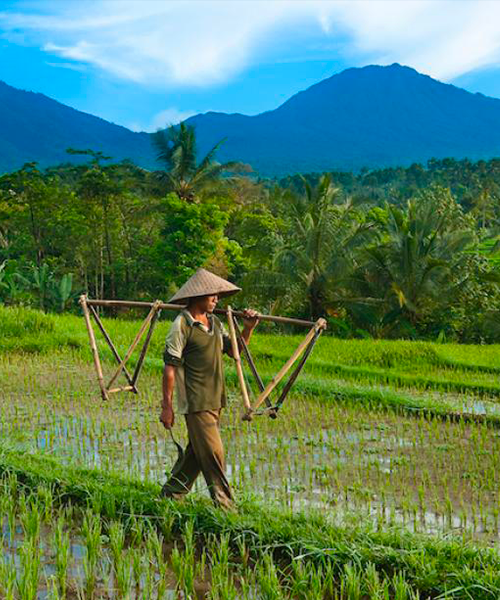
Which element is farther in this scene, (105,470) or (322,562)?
(105,470)

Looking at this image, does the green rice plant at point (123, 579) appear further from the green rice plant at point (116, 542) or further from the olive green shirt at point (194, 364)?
the olive green shirt at point (194, 364)

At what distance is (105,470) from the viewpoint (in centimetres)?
466

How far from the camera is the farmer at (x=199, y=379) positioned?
3.77 meters

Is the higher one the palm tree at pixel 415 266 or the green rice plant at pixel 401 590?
the palm tree at pixel 415 266

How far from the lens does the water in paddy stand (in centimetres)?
418

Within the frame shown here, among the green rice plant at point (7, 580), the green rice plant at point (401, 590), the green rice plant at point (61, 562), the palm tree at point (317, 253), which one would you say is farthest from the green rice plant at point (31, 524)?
the palm tree at point (317, 253)

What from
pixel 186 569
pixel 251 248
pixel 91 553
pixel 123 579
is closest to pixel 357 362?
pixel 91 553

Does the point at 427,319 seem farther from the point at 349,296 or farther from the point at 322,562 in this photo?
the point at 322,562

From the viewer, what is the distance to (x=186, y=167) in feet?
70.2

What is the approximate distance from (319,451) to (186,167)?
16854 millimetres

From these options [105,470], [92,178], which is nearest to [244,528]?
[105,470]

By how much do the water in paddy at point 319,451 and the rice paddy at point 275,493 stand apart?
2cm

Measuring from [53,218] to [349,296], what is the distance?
982 cm

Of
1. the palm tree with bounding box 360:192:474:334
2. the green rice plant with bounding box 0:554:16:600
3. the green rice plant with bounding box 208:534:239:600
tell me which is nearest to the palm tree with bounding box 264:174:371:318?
the palm tree with bounding box 360:192:474:334
